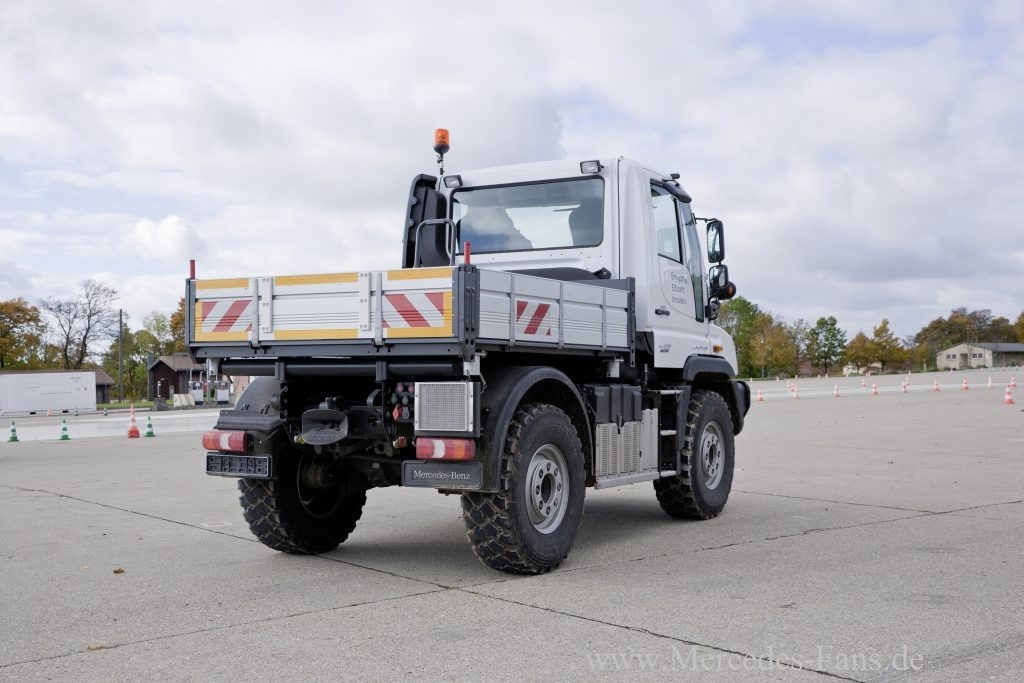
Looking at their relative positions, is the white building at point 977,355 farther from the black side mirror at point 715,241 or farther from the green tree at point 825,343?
the black side mirror at point 715,241

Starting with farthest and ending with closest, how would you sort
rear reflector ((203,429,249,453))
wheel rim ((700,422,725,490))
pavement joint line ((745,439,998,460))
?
pavement joint line ((745,439,998,460)) < wheel rim ((700,422,725,490)) < rear reflector ((203,429,249,453))

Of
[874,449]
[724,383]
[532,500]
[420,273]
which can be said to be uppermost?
[420,273]

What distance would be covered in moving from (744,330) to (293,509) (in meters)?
133

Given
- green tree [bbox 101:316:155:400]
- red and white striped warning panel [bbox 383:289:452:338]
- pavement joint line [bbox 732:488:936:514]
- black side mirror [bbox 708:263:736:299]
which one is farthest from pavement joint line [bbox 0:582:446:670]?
green tree [bbox 101:316:155:400]

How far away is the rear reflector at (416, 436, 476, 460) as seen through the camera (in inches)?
245

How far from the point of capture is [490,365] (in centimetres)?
695

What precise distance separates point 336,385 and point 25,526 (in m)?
4.12

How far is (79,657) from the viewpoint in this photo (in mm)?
4918

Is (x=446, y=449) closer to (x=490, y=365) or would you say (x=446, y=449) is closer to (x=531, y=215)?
(x=490, y=365)

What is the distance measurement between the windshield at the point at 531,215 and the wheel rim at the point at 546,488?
2.25 m

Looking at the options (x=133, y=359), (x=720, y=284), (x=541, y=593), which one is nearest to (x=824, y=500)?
(x=720, y=284)

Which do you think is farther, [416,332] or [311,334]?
[311,334]

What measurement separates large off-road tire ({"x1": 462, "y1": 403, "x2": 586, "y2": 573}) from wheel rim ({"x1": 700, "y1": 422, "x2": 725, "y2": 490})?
2400 millimetres

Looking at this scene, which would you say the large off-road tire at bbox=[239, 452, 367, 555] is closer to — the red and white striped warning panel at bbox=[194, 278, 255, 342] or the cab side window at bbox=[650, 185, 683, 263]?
the red and white striped warning panel at bbox=[194, 278, 255, 342]
